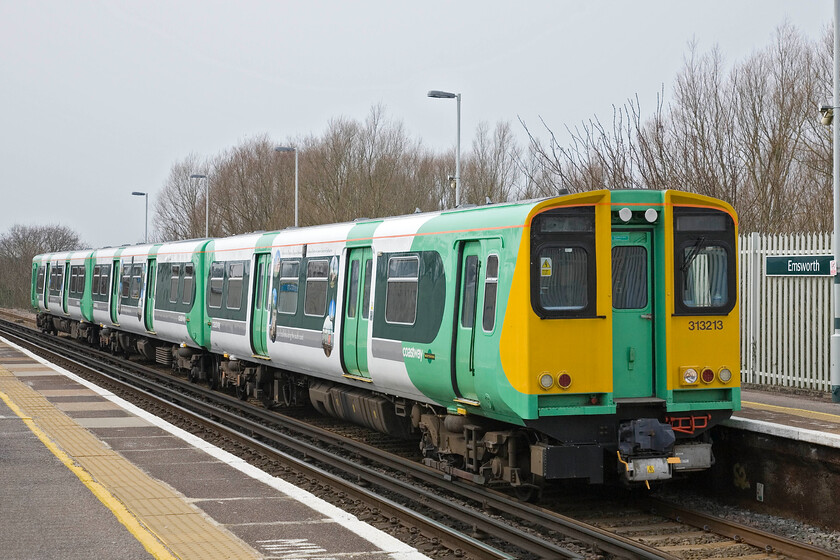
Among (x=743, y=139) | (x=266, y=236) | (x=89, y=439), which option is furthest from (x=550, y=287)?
(x=743, y=139)

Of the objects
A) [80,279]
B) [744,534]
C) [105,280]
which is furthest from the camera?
[80,279]

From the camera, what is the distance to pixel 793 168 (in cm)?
2731

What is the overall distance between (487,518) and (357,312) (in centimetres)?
455

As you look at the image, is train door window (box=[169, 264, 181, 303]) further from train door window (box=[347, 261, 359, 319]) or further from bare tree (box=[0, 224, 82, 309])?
bare tree (box=[0, 224, 82, 309])

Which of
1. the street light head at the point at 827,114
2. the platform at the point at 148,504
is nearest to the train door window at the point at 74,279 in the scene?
the platform at the point at 148,504

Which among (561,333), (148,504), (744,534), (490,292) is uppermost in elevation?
(490,292)

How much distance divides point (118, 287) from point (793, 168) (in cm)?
1784

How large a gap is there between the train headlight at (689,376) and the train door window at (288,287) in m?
7.14

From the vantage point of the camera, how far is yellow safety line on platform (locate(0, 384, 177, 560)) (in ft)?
25.5

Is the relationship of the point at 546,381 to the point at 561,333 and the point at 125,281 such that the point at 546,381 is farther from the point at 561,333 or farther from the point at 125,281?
the point at 125,281

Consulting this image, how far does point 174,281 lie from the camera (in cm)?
2267

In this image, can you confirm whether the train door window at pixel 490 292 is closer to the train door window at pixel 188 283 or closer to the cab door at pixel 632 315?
the cab door at pixel 632 315

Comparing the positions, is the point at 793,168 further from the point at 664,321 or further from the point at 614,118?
the point at 664,321

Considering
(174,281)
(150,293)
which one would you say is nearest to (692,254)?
(174,281)
